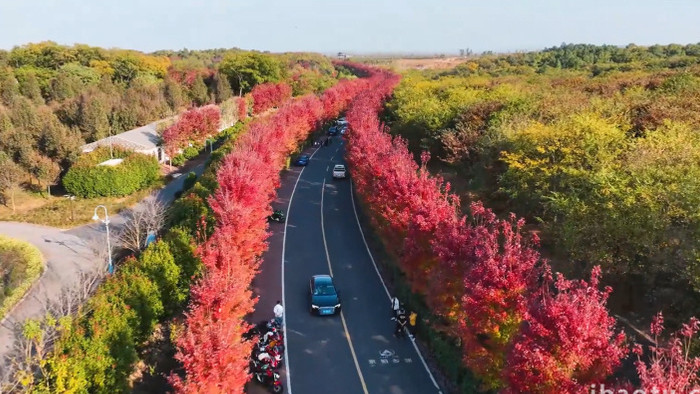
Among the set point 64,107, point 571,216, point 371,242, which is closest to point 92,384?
point 571,216

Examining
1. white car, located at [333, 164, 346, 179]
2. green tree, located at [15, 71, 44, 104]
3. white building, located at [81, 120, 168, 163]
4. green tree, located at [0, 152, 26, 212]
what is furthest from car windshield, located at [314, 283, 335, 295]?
green tree, located at [15, 71, 44, 104]

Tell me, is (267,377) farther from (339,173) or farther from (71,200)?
(71,200)

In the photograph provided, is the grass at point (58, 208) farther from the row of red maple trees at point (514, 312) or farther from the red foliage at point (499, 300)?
the row of red maple trees at point (514, 312)

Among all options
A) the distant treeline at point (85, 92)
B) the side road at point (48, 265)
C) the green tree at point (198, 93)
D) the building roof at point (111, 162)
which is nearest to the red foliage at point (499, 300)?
the side road at point (48, 265)

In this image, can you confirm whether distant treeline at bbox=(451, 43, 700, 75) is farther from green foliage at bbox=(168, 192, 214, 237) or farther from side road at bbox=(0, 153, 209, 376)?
side road at bbox=(0, 153, 209, 376)

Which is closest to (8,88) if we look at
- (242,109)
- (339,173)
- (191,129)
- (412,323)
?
(191,129)

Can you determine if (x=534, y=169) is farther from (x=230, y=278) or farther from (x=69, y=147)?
(x=69, y=147)

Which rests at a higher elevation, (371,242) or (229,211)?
(229,211)
